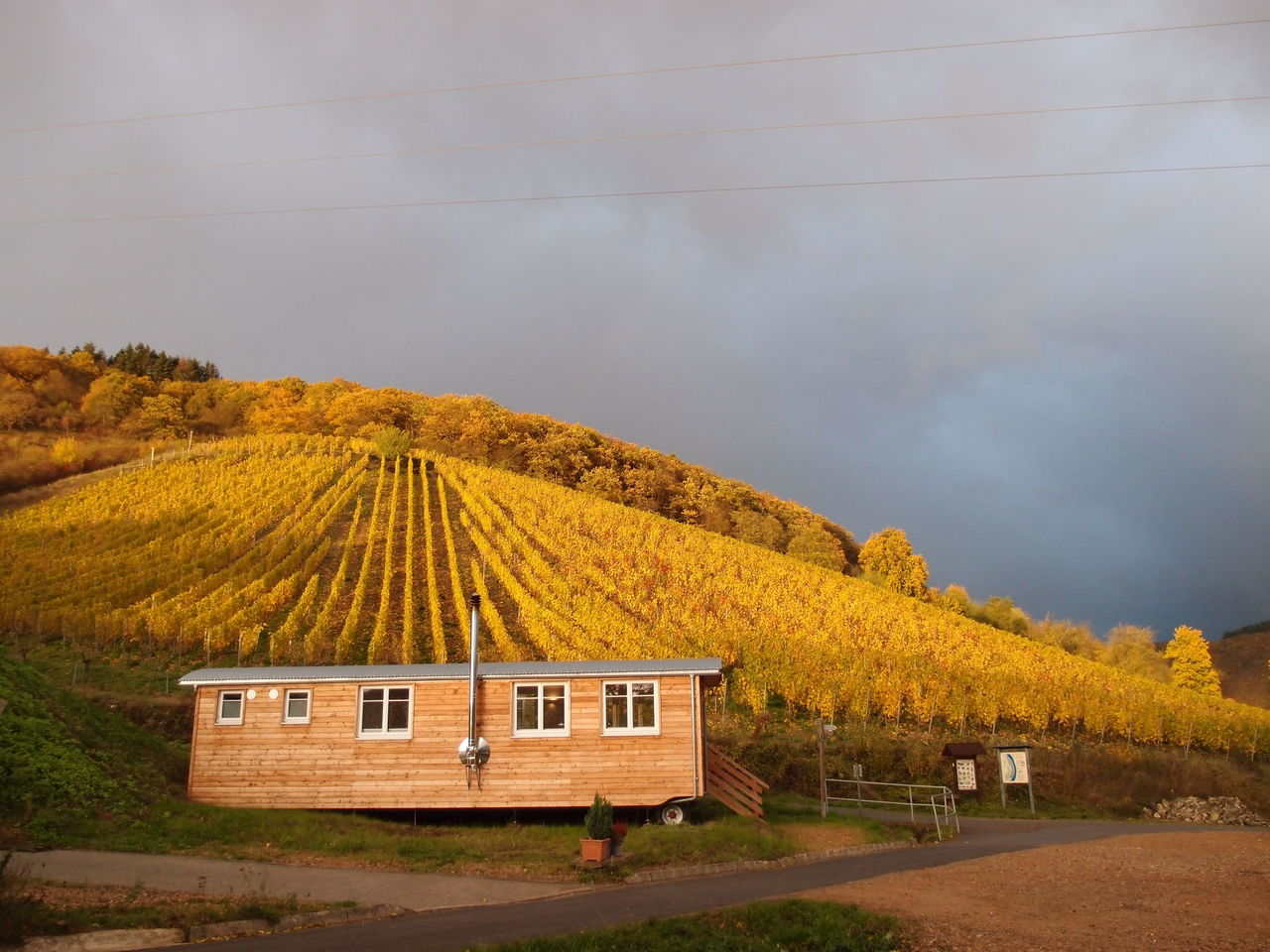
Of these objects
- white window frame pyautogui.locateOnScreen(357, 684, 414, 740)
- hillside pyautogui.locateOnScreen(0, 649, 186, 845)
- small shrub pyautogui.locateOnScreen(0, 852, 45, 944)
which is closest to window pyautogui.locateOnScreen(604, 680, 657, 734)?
white window frame pyautogui.locateOnScreen(357, 684, 414, 740)

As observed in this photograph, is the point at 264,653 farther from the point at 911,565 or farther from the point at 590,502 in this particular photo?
the point at 911,565

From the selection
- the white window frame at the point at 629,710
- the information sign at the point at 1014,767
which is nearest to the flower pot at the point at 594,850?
the white window frame at the point at 629,710

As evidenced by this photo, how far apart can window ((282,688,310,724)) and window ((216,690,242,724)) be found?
97 centimetres

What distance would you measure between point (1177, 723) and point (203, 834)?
126 ft

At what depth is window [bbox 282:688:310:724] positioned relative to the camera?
20469 millimetres

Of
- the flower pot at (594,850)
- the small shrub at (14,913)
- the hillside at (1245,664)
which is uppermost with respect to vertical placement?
the hillside at (1245,664)

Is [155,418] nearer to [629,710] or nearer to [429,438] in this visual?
[429,438]

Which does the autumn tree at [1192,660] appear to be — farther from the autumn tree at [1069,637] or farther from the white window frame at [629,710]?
the white window frame at [629,710]

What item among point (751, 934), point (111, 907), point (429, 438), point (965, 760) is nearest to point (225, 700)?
point (111, 907)

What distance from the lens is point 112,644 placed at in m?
33.7

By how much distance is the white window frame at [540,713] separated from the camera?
65.9ft

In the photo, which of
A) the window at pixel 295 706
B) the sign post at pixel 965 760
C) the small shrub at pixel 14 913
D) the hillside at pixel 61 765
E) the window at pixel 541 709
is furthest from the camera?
the sign post at pixel 965 760

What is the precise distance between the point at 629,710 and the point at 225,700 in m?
8.61

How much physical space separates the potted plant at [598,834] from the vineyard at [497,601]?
17.7 metres
